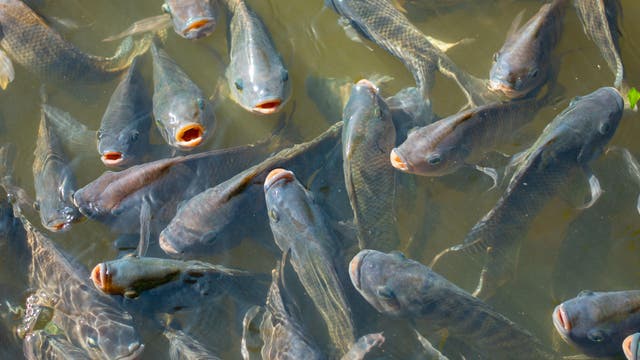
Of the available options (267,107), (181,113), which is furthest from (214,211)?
(267,107)

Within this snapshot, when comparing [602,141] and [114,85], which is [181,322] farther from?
[602,141]

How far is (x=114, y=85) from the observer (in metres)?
5.61

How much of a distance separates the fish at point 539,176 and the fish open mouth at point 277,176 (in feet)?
4.79

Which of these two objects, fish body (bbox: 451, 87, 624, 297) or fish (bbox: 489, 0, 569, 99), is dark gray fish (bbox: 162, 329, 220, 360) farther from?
fish (bbox: 489, 0, 569, 99)

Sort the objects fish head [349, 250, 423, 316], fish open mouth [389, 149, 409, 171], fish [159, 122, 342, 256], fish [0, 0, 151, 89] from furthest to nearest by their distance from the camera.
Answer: fish [0, 0, 151, 89] < fish open mouth [389, 149, 409, 171] < fish [159, 122, 342, 256] < fish head [349, 250, 423, 316]

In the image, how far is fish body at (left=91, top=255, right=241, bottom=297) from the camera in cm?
416

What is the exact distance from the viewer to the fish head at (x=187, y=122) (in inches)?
187

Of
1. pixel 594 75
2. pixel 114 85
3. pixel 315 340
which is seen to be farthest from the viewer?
pixel 114 85

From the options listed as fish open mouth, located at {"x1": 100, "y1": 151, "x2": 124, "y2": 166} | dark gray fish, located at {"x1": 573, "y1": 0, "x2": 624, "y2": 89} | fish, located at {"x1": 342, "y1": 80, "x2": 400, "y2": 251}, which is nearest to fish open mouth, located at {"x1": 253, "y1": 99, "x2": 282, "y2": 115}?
fish, located at {"x1": 342, "y1": 80, "x2": 400, "y2": 251}

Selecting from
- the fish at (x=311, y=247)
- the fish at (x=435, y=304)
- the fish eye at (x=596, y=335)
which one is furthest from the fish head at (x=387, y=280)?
the fish eye at (x=596, y=335)

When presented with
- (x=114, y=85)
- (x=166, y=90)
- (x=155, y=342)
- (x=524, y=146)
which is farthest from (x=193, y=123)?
(x=524, y=146)

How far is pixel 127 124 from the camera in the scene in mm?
5059

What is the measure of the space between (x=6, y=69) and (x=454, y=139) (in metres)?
4.13

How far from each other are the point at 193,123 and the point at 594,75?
11.4 feet
